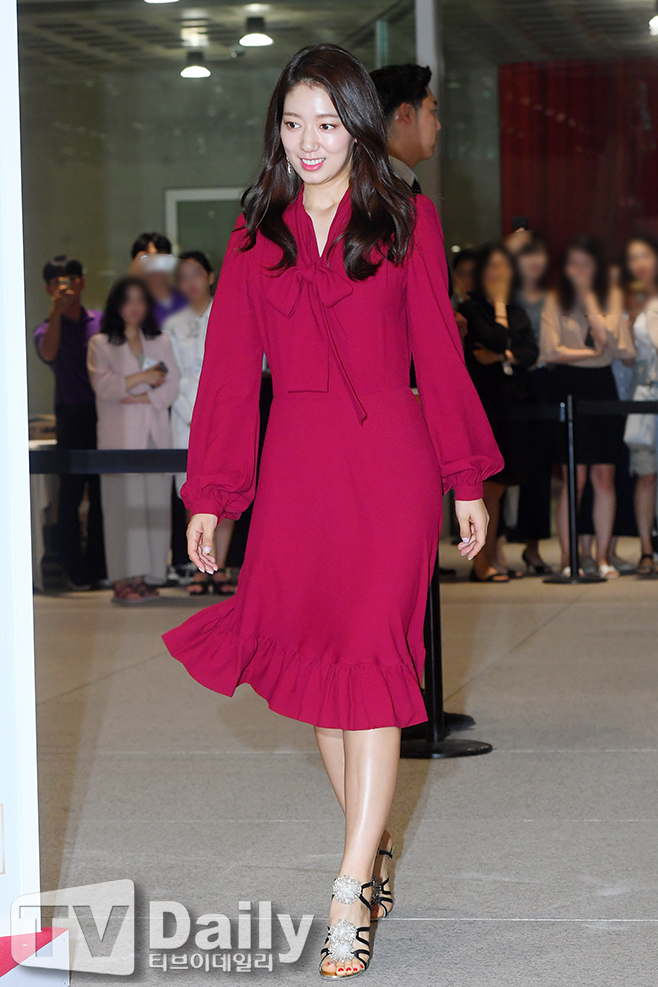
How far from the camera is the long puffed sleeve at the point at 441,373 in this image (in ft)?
8.25

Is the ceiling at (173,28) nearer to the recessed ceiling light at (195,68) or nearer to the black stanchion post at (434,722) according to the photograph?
the recessed ceiling light at (195,68)

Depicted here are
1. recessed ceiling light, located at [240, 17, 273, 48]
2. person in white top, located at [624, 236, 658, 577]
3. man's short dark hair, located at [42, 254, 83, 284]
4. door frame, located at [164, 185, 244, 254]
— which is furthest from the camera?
door frame, located at [164, 185, 244, 254]

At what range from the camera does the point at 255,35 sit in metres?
10.9

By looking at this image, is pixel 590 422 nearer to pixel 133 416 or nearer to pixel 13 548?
pixel 133 416

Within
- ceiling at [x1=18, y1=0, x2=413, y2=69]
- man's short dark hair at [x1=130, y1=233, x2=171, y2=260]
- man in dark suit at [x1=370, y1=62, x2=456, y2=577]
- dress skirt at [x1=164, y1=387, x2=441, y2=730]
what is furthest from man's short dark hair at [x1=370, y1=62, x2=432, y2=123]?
ceiling at [x1=18, y1=0, x2=413, y2=69]

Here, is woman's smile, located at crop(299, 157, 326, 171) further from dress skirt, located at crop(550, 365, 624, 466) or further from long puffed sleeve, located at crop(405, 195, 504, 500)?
dress skirt, located at crop(550, 365, 624, 466)

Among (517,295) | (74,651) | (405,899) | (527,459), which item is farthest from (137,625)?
(405,899)

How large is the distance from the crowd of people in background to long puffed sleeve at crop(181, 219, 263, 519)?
16.2ft

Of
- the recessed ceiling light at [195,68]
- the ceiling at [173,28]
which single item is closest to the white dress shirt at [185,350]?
the ceiling at [173,28]

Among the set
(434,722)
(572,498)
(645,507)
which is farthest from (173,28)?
(434,722)

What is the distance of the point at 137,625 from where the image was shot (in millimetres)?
6844

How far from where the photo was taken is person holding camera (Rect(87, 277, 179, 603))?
7.95 meters

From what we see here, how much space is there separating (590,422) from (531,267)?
6.19 feet

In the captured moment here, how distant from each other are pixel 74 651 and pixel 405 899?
353 cm
